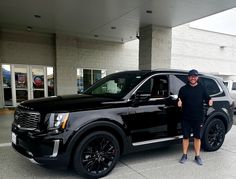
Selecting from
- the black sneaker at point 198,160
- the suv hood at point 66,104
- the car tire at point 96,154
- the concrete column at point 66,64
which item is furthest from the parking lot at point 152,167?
the concrete column at point 66,64

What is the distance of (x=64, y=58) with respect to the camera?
13125mm

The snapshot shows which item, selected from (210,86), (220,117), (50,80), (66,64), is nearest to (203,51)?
(66,64)

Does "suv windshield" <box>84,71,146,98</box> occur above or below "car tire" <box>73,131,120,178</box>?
above

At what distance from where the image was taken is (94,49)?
14.3 metres

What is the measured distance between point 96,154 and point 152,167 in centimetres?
117

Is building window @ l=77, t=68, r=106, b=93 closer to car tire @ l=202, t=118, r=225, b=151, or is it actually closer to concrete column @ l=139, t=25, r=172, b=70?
concrete column @ l=139, t=25, r=172, b=70

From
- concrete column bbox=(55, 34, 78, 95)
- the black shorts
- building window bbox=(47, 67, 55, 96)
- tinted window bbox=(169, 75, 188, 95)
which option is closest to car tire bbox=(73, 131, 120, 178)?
the black shorts

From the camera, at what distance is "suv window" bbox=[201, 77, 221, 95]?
510 centimetres

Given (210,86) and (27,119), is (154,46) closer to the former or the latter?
(210,86)

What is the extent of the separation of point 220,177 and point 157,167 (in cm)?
106

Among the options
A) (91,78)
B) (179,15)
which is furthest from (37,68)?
(179,15)

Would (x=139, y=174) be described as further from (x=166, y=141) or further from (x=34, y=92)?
(x=34, y=92)

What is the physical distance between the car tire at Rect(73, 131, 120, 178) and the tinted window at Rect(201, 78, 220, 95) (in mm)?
2628

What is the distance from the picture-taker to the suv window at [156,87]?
4.24 m
